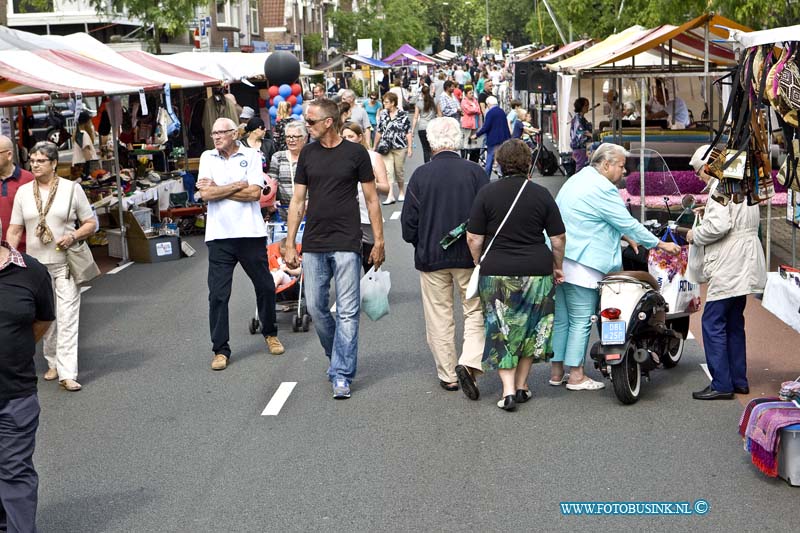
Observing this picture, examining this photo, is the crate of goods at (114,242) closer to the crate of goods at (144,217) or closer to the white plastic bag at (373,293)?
the crate of goods at (144,217)

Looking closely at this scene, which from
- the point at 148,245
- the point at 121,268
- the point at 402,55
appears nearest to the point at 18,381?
the point at 121,268

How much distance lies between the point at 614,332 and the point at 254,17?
2174 inches

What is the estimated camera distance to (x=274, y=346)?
31.7 ft

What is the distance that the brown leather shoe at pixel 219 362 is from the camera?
9.14 meters

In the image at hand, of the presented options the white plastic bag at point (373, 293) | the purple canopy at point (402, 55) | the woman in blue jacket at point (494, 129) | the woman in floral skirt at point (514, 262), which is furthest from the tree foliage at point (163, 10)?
the purple canopy at point (402, 55)

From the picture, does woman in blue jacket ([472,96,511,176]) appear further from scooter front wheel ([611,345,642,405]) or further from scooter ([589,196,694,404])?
scooter front wheel ([611,345,642,405])

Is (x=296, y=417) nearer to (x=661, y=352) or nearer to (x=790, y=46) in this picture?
(x=661, y=352)

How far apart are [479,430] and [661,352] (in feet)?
6.29

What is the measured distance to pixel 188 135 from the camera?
892 inches

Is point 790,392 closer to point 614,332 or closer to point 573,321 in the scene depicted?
point 614,332

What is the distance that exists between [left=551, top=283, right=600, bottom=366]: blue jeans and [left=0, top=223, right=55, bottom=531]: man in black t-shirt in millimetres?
3947

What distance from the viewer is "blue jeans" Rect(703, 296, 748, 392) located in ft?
25.0

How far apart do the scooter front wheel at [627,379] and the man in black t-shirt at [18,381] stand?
12.7 feet

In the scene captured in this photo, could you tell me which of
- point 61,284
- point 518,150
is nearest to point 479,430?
point 518,150
